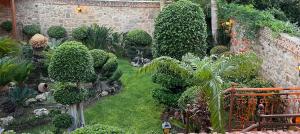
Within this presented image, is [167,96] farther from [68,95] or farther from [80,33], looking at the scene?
[80,33]

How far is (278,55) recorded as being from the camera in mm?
12188

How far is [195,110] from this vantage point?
10133 mm

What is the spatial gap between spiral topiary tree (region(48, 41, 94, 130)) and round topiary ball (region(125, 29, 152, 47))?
5.35 meters

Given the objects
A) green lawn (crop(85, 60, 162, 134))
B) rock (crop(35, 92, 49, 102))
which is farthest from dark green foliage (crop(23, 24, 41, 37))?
green lawn (crop(85, 60, 162, 134))

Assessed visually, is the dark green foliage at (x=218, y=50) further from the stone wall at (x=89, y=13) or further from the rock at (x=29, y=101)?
the rock at (x=29, y=101)

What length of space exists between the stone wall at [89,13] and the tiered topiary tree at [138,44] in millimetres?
1291

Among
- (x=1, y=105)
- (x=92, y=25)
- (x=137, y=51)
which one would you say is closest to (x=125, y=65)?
(x=137, y=51)

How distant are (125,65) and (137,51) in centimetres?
79

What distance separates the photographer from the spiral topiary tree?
11.1 m

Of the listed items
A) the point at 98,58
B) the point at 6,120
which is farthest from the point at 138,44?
the point at 6,120

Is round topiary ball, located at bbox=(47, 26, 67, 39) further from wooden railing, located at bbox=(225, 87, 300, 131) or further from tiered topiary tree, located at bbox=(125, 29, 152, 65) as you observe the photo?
wooden railing, located at bbox=(225, 87, 300, 131)

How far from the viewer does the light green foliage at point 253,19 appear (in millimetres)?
12320

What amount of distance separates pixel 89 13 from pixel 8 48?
4965mm

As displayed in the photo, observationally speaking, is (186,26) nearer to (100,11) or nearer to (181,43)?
(181,43)
